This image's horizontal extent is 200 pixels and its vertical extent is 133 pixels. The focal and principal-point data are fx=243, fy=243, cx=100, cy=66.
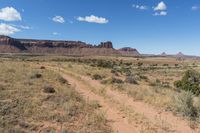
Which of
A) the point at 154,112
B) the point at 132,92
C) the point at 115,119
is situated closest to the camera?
the point at 115,119

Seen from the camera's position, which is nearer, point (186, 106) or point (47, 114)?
point (47, 114)

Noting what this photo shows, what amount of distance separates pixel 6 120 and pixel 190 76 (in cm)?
2214

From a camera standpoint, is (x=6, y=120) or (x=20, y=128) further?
(x=6, y=120)

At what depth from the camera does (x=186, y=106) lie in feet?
36.1

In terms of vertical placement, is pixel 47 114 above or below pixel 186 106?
below

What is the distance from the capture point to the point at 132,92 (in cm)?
1576

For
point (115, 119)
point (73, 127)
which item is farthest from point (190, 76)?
point (73, 127)

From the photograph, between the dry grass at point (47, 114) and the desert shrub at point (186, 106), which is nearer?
the dry grass at point (47, 114)

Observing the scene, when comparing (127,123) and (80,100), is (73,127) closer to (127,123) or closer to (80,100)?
(127,123)

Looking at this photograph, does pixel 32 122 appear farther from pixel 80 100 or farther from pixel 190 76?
pixel 190 76

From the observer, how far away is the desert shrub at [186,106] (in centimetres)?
1071

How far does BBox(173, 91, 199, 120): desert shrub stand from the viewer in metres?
10.7

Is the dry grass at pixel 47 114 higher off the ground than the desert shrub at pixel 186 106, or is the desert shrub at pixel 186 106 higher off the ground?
the desert shrub at pixel 186 106

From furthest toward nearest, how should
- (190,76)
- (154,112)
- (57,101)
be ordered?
(190,76)
(57,101)
(154,112)
